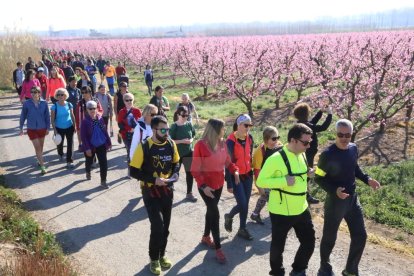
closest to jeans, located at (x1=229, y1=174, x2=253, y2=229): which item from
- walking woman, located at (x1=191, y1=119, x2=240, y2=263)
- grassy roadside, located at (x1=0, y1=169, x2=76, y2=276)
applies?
walking woman, located at (x1=191, y1=119, x2=240, y2=263)

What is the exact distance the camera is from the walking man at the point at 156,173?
15.7ft

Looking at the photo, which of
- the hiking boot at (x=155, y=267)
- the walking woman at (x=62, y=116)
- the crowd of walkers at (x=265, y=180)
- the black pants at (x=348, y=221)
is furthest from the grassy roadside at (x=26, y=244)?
the black pants at (x=348, y=221)

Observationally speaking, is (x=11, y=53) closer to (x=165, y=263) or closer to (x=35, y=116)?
(x=35, y=116)

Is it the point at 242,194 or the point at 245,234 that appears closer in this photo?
the point at 242,194

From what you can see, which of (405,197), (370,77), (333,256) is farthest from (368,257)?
(370,77)

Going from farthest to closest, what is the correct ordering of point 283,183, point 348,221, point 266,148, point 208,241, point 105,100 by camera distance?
1. point 105,100
2. point 266,148
3. point 208,241
4. point 348,221
5. point 283,183

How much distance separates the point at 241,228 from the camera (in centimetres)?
604

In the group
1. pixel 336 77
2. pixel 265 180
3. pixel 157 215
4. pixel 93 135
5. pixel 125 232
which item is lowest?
pixel 125 232

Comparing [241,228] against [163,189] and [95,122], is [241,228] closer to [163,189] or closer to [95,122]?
[163,189]

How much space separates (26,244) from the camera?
563cm

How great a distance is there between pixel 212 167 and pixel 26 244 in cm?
274

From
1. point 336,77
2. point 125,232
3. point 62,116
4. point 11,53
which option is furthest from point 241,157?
point 11,53

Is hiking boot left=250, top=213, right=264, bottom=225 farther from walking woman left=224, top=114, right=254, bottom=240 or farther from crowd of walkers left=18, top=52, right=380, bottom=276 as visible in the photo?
walking woman left=224, top=114, right=254, bottom=240

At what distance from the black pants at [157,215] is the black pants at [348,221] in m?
1.86
